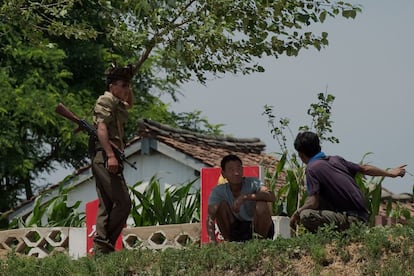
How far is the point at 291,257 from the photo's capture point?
28.4 ft

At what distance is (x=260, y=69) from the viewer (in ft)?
44.1

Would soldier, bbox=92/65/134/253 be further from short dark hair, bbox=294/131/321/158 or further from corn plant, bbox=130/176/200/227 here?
corn plant, bbox=130/176/200/227

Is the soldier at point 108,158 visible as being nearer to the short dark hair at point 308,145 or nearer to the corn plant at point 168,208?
the short dark hair at point 308,145

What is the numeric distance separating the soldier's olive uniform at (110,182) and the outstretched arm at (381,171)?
214cm

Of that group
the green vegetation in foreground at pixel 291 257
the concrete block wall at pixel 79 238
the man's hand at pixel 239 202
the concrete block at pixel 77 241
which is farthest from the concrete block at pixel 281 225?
the green vegetation in foreground at pixel 291 257

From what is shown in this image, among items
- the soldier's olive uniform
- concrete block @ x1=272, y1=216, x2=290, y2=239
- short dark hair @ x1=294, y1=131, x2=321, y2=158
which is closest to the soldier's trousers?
the soldier's olive uniform

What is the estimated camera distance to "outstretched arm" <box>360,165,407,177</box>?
32.3 ft

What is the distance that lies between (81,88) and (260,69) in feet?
64.3

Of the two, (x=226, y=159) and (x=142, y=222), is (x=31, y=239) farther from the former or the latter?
(x=226, y=159)

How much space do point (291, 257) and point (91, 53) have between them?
24699mm

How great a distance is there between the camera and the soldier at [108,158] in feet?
34.2

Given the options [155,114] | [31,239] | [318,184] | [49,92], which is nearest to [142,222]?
[31,239]

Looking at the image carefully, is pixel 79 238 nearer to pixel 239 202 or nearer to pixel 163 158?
pixel 239 202

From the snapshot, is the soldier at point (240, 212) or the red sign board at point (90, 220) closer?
the soldier at point (240, 212)
